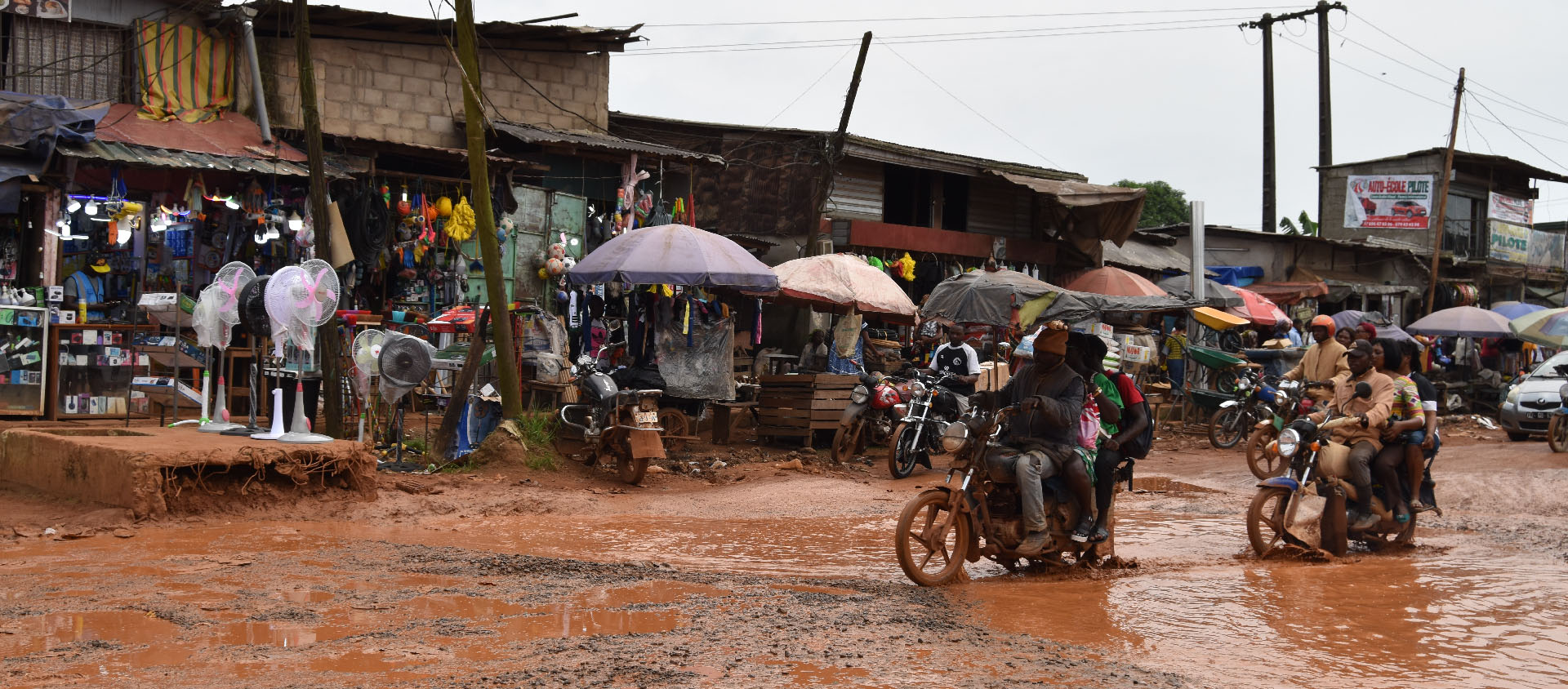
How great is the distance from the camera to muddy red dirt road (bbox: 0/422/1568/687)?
4961mm

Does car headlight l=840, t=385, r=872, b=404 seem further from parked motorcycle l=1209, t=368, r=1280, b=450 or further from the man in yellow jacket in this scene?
parked motorcycle l=1209, t=368, r=1280, b=450

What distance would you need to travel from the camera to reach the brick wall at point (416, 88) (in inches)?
676

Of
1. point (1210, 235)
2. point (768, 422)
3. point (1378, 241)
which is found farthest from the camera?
point (1378, 241)

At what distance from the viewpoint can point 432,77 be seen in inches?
730

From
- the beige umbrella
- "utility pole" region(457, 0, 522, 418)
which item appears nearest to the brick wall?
"utility pole" region(457, 0, 522, 418)

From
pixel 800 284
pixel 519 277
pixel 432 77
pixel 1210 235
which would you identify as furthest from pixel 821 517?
pixel 1210 235

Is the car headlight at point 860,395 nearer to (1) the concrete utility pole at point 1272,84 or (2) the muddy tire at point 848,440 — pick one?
(2) the muddy tire at point 848,440

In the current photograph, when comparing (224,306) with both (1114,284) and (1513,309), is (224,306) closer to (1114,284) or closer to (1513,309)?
(1114,284)

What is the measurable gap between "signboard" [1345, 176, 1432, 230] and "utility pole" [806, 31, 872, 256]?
22.3 metres

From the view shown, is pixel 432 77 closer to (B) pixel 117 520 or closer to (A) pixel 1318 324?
(B) pixel 117 520

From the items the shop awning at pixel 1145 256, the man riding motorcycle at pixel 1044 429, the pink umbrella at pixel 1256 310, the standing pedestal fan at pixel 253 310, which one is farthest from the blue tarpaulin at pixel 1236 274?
the standing pedestal fan at pixel 253 310

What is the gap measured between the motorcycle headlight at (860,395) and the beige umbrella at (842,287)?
6.96 feet

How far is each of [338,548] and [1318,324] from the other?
9.37 metres

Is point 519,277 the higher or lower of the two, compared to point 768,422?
higher
